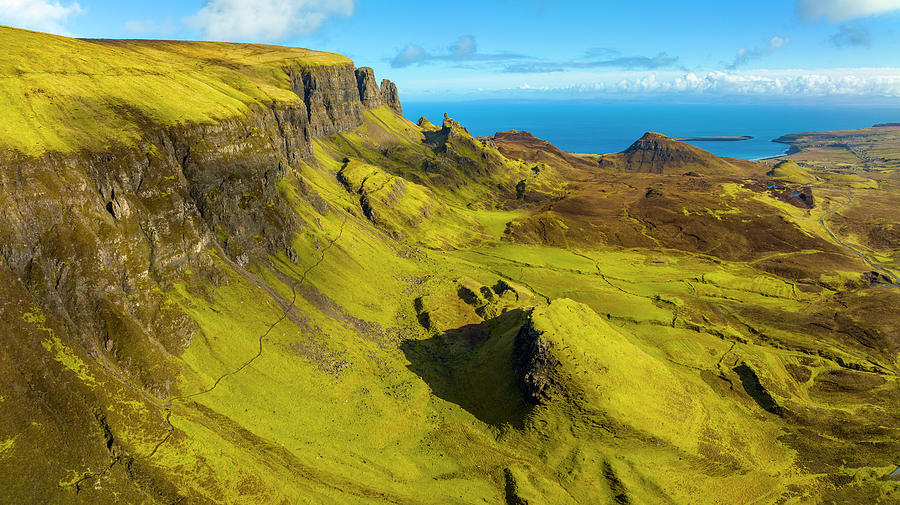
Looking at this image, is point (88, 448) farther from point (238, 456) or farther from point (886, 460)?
point (886, 460)

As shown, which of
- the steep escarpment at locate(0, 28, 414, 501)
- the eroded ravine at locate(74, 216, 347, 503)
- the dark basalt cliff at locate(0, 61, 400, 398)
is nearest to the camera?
the eroded ravine at locate(74, 216, 347, 503)

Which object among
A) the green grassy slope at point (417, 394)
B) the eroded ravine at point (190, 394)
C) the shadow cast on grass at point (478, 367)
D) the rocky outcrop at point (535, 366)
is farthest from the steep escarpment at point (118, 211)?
the rocky outcrop at point (535, 366)

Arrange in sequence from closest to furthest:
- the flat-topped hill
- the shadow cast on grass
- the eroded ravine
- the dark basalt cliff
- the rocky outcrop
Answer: the eroded ravine
the dark basalt cliff
the rocky outcrop
the flat-topped hill
the shadow cast on grass

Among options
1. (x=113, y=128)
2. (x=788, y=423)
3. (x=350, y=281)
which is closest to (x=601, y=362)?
(x=788, y=423)

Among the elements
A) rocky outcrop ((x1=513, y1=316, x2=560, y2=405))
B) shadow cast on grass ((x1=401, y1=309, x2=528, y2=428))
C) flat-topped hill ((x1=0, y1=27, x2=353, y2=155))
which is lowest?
shadow cast on grass ((x1=401, y1=309, x2=528, y2=428))

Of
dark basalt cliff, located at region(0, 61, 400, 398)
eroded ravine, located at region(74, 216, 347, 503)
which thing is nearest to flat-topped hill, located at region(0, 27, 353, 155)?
dark basalt cliff, located at region(0, 61, 400, 398)

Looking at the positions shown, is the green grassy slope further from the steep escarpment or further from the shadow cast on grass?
the steep escarpment

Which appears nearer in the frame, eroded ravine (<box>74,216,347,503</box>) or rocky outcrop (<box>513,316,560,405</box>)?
eroded ravine (<box>74,216,347,503</box>)

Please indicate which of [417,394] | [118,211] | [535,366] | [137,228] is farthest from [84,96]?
[535,366]

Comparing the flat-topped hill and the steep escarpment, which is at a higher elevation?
the flat-topped hill
